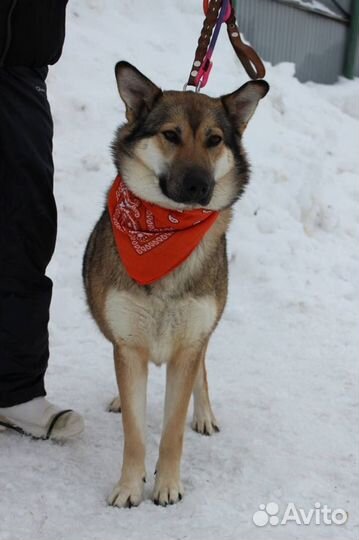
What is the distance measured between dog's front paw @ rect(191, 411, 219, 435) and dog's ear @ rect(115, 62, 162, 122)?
1.39 metres

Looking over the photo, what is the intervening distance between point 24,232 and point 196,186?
2.61 feet

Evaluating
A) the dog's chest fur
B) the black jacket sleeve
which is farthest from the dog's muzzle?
the black jacket sleeve

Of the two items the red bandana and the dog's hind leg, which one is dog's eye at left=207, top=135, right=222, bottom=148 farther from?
the dog's hind leg

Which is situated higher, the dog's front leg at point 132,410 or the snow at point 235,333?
the dog's front leg at point 132,410

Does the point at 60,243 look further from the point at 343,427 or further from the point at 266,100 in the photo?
the point at 266,100

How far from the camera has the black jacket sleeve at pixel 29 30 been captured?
2441 mm

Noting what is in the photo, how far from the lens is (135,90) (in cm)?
250

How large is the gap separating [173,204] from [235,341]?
5.87 ft

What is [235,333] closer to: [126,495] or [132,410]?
[132,410]

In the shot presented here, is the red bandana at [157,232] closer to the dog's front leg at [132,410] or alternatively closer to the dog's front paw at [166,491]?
the dog's front leg at [132,410]

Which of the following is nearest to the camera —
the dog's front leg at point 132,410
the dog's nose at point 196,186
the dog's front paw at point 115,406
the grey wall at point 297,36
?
the dog's nose at point 196,186

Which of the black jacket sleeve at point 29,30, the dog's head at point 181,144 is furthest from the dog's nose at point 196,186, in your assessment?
the black jacket sleeve at point 29,30

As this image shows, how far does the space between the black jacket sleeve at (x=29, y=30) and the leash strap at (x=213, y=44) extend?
2.33ft

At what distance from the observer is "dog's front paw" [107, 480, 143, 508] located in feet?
7.54
